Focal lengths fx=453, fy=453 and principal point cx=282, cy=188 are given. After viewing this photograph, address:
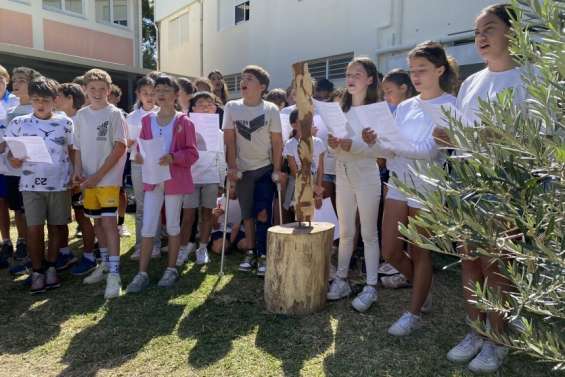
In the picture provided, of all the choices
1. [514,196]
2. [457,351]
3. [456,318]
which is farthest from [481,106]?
[456,318]

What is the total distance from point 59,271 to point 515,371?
4010 mm

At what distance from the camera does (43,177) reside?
155 inches

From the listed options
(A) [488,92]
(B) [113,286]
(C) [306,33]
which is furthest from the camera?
(C) [306,33]

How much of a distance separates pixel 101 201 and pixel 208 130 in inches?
46.0

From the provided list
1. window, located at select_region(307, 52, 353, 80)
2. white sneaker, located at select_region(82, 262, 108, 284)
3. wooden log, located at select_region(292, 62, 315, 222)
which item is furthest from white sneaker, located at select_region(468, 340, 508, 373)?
window, located at select_region(307, 52, 353, 80)

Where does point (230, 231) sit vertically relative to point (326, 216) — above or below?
below

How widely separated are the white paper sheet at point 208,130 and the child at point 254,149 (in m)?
0.09

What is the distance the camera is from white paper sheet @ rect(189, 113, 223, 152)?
4.33m

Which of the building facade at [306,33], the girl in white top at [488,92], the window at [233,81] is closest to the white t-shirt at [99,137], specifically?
the girl in white top at [488,92]

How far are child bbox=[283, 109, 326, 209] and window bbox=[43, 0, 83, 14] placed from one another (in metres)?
12.1

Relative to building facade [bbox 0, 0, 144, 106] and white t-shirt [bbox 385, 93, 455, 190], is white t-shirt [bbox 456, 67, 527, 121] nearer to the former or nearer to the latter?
white t-shirt [bbox 385, 93, 455, 190]

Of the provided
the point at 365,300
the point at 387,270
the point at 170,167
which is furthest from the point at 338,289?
the point at 170,167

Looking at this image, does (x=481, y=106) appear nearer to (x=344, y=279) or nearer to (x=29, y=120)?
(x=344, y=279)

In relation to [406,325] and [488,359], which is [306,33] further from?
[488,359]
